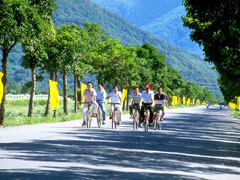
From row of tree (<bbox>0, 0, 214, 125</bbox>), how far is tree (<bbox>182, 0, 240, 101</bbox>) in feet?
21.4

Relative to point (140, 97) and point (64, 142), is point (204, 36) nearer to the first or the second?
point (140, 97)

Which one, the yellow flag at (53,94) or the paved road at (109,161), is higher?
the yellow flag at (53,94)

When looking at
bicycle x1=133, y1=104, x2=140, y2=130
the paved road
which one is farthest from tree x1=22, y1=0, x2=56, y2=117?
the paved road

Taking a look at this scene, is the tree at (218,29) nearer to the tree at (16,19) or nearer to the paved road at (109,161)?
the paved road at (109,161)

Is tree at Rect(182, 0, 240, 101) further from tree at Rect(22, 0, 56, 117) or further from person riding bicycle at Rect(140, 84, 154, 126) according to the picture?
tree at Rect(22, 0, 56, 117)

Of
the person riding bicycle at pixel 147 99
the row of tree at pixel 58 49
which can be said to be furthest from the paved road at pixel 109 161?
the row of tree at pixel 58 49

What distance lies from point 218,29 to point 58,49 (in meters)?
15.9

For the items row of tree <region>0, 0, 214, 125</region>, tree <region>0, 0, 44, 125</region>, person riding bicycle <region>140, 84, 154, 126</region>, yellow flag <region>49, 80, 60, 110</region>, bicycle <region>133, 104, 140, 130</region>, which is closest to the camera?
tree <region>0, 0, 44, 125</region>

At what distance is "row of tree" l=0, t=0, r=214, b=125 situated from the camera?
19406 mm

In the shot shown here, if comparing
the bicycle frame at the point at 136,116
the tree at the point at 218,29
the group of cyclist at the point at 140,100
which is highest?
the tree at the point at 218,29

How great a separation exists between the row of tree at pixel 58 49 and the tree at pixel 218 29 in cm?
651

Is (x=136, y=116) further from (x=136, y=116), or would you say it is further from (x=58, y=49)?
(x=58, y=49)

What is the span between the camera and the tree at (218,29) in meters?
15.4

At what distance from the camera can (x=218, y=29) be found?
19094mm
